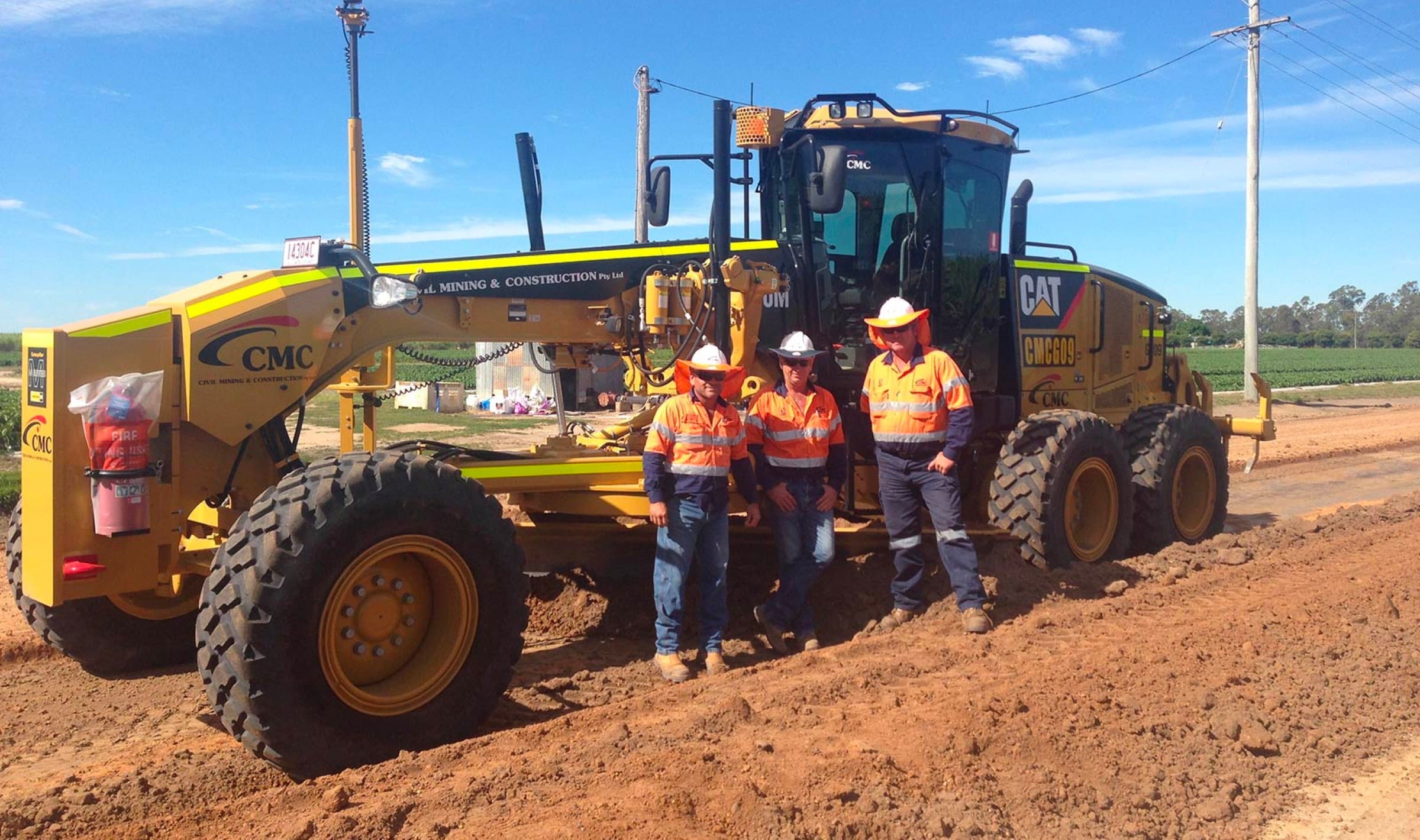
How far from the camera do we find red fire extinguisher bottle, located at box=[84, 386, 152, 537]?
449 cm

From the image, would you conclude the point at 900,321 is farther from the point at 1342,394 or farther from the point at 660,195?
the point at 1342,394

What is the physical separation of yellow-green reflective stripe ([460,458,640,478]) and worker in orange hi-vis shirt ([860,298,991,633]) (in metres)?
1.45

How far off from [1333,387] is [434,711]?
37271 mm

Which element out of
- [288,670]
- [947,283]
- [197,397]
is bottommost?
[288,670]

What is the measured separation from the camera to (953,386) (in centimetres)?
629

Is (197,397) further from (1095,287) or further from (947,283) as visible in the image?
(1095,287)

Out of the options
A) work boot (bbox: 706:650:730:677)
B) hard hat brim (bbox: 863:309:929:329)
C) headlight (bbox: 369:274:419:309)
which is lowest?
work boot (bbox: 706:650:730:677)

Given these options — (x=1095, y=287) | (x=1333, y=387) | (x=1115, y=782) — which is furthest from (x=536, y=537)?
(x=1333, y=387)

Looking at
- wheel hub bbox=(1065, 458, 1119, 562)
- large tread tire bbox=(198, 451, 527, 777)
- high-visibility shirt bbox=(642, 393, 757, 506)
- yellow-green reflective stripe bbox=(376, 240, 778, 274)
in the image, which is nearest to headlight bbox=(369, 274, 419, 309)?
yellow-green reflective stripe bbox=(376, 240, 778, 274)

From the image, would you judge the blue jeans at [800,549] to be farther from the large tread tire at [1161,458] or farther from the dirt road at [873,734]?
the large tread tire at [1161,458]

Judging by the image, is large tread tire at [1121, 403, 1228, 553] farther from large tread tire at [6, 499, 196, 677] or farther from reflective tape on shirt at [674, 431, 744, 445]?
large tread tire at [6, 499, 196, 677]

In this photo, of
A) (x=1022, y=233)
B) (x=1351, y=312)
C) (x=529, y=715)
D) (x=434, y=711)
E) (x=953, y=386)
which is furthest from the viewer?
(x=1351, y=312)

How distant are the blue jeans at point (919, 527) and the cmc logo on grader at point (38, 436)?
4140 millimetres

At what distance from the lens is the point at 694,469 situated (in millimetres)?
5832
